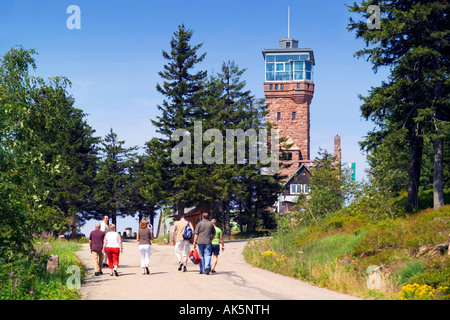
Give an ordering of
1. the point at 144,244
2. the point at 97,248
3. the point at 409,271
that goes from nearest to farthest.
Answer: the point at 409,271
the point at 144,244
the point at 97,248

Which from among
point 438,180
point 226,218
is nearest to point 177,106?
point 226,218

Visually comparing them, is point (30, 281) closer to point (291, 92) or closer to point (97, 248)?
point (97, 248)

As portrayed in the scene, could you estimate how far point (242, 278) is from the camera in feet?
57.2

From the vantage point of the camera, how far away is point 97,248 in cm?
1880

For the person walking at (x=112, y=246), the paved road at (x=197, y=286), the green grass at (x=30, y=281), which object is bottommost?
the paved road at (x=197, y=286)

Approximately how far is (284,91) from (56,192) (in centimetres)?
5820

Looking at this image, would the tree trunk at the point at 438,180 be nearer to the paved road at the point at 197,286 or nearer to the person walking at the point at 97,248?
the paved road at the point at 197,286

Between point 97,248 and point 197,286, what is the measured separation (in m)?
5.09

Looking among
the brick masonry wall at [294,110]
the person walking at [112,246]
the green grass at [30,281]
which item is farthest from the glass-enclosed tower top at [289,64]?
the green grass at [30,281]

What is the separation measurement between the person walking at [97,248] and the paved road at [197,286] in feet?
1.05

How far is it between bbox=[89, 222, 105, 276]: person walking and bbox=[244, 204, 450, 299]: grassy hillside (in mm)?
6190

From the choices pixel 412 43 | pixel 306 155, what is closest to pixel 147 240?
pixel 412 43

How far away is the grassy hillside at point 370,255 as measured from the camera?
14758 mm
